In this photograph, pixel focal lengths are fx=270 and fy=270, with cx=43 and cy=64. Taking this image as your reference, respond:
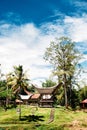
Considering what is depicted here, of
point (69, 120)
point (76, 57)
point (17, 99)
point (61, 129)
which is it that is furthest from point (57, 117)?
point (17, 99)

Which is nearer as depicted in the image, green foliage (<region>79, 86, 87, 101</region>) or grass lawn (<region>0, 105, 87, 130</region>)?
grass lawn (<region>0, 105, 87, 130</region>)

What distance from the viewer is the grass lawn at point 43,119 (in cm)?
5246

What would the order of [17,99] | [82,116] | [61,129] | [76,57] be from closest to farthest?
[61,129] → [82,116] → [76,57] → [17,99]

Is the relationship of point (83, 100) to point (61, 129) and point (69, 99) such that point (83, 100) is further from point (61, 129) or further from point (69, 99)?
point (61, 129)

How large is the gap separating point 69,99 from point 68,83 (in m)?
6.29

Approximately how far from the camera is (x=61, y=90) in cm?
8331

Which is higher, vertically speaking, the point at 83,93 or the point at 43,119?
the point at 83,93

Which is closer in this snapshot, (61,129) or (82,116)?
(61,129)

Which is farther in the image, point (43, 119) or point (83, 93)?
point (83, 93)

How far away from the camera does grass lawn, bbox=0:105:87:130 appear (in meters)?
Answer: 52.5

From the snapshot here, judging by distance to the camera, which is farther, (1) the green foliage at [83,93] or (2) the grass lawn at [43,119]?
(1) the green foliage at [83,93]

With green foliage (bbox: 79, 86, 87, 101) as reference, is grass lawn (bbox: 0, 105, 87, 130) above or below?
below

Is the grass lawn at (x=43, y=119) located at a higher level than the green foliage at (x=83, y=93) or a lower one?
lower

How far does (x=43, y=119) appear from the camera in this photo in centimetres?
6203
